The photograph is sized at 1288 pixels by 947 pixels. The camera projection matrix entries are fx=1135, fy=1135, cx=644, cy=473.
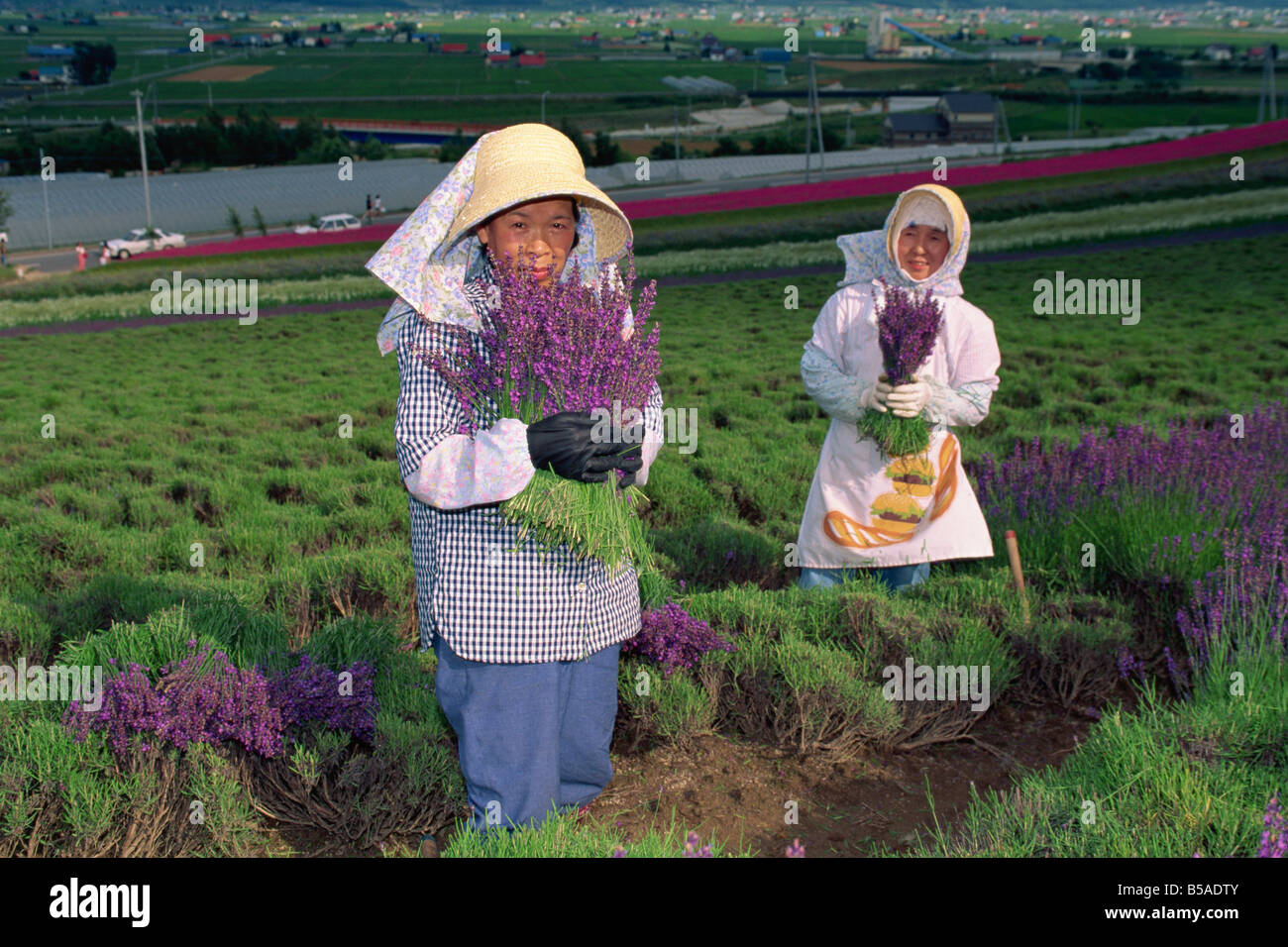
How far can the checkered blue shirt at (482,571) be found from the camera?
9.67ft

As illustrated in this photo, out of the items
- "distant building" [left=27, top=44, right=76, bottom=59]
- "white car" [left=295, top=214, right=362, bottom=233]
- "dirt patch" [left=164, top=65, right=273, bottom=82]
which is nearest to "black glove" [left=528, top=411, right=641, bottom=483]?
"white car" [left=295, top=214, right=362, bottom=233]

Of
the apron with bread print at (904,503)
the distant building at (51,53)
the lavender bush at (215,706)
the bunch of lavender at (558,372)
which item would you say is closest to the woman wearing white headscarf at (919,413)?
the apron with bread print at (904,503)

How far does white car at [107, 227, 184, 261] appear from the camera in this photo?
49531mm

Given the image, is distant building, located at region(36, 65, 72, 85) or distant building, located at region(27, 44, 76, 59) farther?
distant building, located at region(27, 44, 76, 59)

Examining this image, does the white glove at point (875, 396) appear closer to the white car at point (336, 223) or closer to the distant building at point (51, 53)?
the white car at point (336, 223)

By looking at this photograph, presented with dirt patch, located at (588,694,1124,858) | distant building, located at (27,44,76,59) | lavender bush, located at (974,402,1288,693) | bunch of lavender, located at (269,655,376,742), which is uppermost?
distant building, located at (27,44,76,59)

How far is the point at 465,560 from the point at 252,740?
98cm

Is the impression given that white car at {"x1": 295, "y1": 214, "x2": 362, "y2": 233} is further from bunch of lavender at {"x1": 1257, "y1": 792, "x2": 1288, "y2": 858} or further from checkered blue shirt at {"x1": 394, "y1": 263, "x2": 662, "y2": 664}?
bunch of lavender at {"x1": 1257, "y1": 792, "x2": 1288, "y2": 858}

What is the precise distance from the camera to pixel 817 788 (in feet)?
12.1

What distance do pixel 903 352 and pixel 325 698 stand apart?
2.50 metres

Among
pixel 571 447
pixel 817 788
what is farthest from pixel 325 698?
pixel 817 788

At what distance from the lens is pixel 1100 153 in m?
39.1

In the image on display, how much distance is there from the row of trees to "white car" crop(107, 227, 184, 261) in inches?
816

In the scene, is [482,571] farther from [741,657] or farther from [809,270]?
[809,270]
